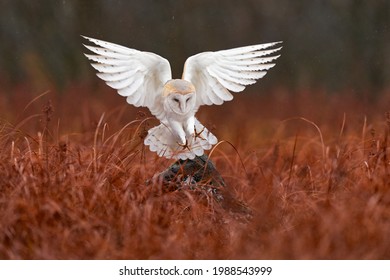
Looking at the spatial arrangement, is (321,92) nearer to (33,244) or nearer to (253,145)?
(253,145)

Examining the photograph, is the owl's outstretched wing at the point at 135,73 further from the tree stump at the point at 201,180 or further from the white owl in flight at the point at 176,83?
the tree stump at the point at 201,180

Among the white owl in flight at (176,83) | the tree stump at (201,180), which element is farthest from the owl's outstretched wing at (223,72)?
the tree stump at (201,180)

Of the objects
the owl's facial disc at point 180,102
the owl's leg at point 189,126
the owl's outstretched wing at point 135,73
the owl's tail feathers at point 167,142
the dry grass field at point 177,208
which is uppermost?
the owl's outstretched wing at point 135,73

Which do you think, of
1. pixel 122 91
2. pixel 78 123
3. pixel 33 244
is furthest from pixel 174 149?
pixel 78 123

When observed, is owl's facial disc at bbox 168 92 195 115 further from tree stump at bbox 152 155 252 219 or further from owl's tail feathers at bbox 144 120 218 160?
tree stump at bbox 152 155 252 219

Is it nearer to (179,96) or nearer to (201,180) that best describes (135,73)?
(179,96)

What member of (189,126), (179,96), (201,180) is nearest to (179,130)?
(189,126)

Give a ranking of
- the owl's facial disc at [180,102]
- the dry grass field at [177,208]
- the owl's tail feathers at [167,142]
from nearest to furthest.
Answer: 1. the dry grass field at [177,208]
2. the owl's facial disc at [180,102]
3. the owl's tail feathers at [167,142]

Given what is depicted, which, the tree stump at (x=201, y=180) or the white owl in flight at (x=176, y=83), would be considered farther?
the tree stump at (x=201, y=180)
